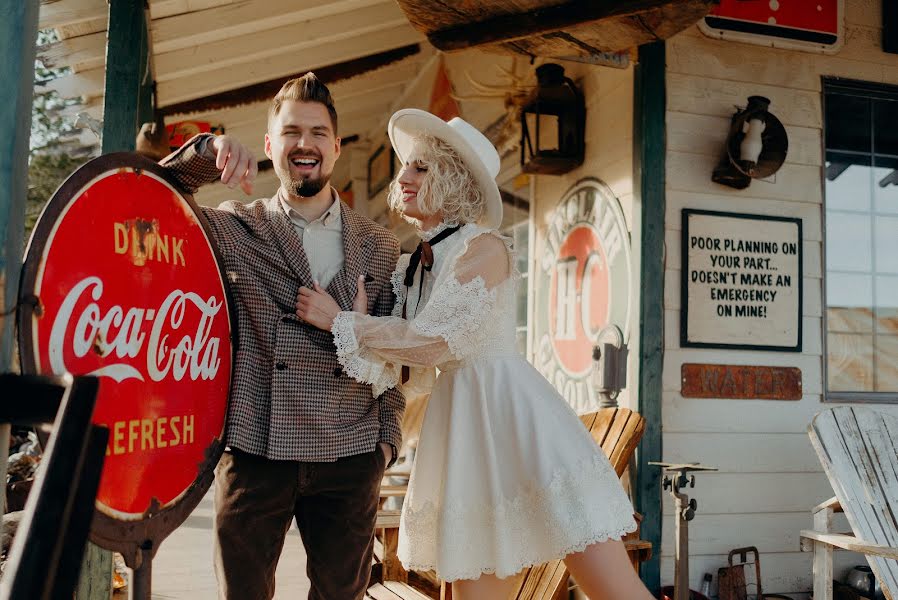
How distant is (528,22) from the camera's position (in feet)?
9.73

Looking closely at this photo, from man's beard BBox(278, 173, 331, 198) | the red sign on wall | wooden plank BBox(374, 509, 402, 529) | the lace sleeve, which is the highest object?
the red sign on wall

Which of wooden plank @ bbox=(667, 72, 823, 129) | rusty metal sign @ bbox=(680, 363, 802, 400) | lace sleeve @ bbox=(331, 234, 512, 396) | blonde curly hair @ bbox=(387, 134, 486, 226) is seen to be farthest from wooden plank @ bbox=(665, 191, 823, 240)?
lace sleeve @ bbox=(331, 234, 512, 396)

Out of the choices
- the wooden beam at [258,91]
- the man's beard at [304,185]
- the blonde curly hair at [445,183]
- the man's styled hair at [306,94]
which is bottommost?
the man's beard at [304,185]

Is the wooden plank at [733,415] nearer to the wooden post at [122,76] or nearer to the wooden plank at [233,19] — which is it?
Result: the wooden post at [122,76]

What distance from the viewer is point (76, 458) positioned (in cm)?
95

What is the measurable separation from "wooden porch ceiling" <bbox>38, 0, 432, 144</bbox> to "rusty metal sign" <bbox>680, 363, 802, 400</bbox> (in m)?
2.79

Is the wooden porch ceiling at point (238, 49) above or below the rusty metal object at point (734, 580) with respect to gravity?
above

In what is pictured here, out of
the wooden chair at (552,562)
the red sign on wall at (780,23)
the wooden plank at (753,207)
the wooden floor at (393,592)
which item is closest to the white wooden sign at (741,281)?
the wooden plank at (753,207)

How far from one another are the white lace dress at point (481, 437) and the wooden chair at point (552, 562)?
906mm

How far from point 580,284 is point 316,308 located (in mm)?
2601

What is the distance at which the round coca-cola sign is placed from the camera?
1395 mm

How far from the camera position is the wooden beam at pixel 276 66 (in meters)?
4.97

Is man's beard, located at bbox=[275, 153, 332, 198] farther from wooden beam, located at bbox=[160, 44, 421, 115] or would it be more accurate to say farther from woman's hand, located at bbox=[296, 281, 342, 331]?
wooden beam, located at bbox=[160, 44, 421, 115]

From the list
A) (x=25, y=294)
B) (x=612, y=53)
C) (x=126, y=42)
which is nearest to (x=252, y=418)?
(x=25, y=294)
